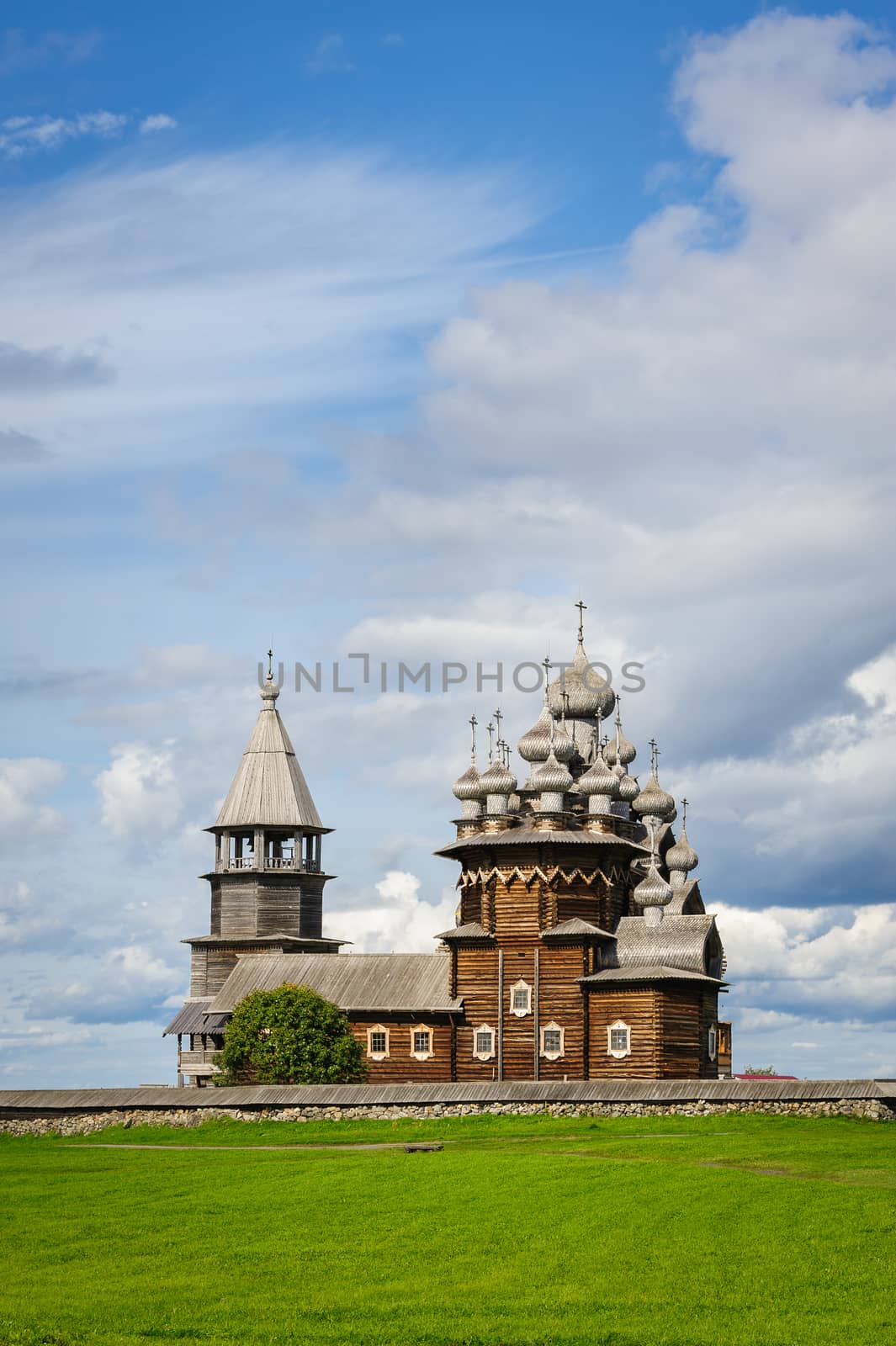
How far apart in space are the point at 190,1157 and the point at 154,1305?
59.2 ft

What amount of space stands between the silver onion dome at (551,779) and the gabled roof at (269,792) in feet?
51.9

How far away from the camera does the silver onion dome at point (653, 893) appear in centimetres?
5666

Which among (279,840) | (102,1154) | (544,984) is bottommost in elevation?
(102,1154)

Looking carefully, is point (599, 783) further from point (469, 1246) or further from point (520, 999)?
point (469, 1246)

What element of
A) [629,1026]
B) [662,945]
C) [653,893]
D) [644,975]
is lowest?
[629,1026]

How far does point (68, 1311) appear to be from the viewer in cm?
1961

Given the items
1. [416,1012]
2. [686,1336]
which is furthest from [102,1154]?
[686,1336]

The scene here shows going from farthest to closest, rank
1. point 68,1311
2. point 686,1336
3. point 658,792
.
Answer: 1. point 658,792
2. point 68,1311
3. point 686,1336

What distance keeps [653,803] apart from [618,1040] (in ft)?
43.2

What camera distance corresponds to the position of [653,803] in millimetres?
64625

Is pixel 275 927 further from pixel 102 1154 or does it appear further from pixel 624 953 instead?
pixel 102 1154

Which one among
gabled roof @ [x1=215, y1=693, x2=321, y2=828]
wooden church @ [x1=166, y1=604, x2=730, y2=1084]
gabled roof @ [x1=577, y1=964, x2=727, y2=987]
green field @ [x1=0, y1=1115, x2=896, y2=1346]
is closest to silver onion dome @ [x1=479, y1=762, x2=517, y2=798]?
wooden church @ [x1=166, y1=604, x2=730, y2=1084]

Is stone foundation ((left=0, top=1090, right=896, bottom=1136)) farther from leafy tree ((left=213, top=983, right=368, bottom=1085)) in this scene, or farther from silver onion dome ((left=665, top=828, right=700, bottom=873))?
silver onion dome ((left=665, top=828, right=700, bottom=873))

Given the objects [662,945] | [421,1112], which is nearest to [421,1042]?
[662,945]
